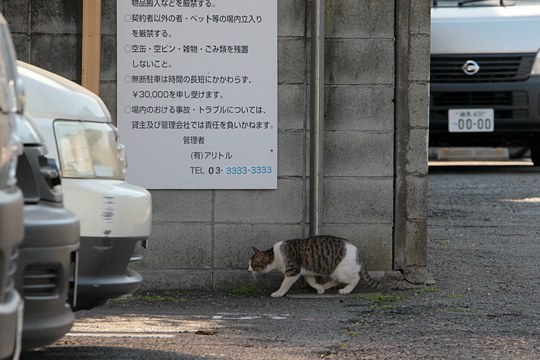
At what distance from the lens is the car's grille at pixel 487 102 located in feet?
47.4

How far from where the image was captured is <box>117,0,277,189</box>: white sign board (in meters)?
8.47

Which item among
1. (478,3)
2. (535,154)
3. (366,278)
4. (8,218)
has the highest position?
(478,3)

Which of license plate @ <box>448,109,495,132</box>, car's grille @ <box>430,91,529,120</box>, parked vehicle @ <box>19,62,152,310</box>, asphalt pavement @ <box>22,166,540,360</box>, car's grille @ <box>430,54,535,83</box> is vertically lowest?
asphalt pavement @ <box>22,166,540,360</box>

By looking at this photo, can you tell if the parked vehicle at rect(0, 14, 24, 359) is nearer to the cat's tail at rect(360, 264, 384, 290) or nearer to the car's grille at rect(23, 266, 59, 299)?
the car's grille at rect(23, 266, 59, 299)

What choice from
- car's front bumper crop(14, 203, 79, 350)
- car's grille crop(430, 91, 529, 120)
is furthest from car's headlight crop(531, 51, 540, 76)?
car's front bumper crop(14, 203, 79, 350)

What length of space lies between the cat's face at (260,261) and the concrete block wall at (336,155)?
191mm

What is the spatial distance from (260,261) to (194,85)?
54.1 inches

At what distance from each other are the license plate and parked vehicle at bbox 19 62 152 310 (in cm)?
963

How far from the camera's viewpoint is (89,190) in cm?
498

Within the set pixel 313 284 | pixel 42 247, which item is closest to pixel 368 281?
pixel 313 284

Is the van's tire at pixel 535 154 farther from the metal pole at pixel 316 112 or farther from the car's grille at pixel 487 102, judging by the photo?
the metal pole at pixel 316 112

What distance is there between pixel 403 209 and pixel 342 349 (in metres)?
2.72

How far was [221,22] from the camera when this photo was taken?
334 inches

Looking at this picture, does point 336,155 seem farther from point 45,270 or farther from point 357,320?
point 45,270
